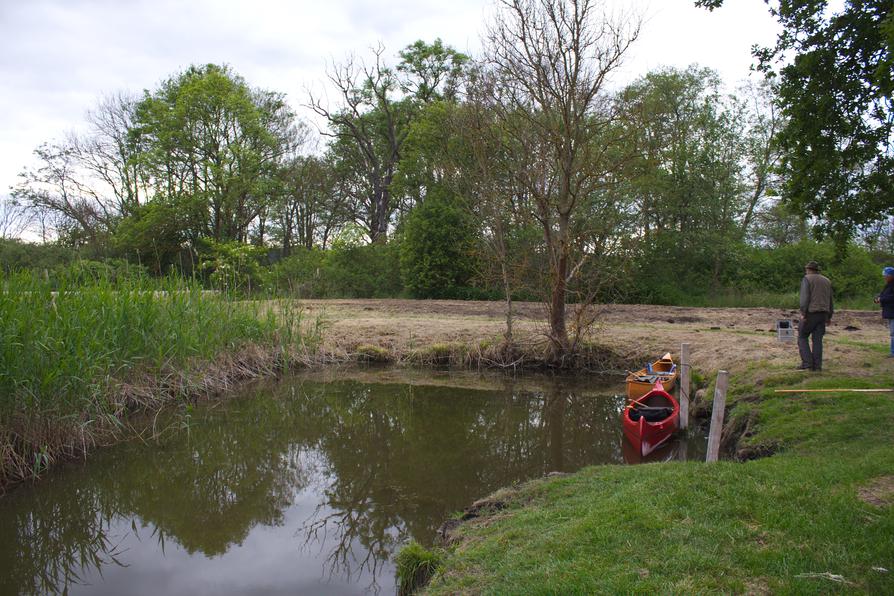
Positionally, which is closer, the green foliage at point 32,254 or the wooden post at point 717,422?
the wooden post at point 717,422

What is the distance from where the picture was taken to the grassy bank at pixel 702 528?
373 centimetres

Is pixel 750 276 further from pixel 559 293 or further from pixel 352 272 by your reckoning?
pixel 352 272

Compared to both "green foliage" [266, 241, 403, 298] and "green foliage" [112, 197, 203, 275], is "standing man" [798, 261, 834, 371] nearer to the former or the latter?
"green foliage" [266, 241, 403, 298]

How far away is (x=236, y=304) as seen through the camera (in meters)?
13.3

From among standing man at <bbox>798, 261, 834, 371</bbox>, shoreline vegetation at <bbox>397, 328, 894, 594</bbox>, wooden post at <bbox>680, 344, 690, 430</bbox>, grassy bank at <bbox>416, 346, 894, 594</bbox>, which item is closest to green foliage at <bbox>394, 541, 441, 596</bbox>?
shoreline vegetation at <bbox>397, 328, 894, 594</bbox>

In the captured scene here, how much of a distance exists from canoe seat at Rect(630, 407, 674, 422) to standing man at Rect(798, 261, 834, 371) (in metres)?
2.66

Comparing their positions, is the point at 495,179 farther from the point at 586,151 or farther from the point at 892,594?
the point at 892,594

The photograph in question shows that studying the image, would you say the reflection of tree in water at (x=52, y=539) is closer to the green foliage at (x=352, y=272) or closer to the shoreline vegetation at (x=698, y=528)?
the shoreline vegetation at (x=698, y=528)

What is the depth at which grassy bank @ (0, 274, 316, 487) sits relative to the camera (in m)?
7.15

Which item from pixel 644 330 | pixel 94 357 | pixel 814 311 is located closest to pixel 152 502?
pixel 94 357

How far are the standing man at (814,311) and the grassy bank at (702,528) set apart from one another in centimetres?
327

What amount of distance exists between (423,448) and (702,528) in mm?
5468

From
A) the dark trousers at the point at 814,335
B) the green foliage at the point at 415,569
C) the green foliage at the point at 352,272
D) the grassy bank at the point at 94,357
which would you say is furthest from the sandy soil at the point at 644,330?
the green foliage at the point at 415,569

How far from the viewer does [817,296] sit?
995 cm
